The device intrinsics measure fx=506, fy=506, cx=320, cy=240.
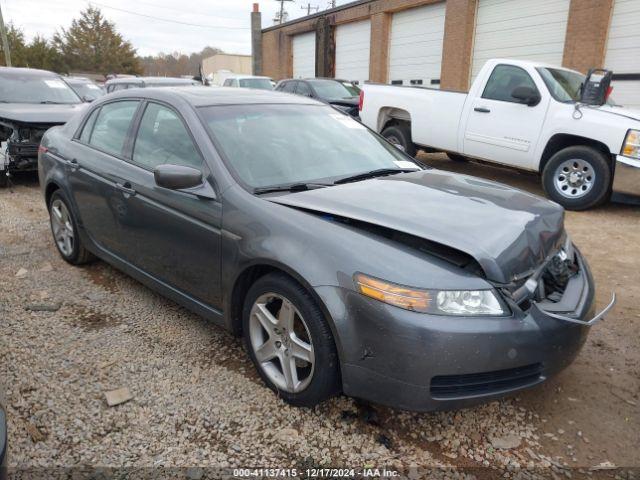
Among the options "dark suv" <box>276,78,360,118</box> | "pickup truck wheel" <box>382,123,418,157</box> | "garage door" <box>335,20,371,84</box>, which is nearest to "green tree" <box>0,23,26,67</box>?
"garage door" <box>335,20,371,84</box>

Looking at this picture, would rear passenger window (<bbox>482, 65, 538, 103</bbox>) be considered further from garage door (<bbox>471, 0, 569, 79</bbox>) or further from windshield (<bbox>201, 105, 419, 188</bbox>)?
garage door (<bbox>471, 0, 569, 79</bbox>)

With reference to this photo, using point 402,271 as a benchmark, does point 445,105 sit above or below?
above

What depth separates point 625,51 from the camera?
460 inches

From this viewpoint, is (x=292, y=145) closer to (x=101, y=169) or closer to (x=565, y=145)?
(x=101, y=169)

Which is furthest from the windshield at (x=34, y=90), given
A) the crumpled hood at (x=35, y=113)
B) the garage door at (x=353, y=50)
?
the garage door at (x=353, y=50)

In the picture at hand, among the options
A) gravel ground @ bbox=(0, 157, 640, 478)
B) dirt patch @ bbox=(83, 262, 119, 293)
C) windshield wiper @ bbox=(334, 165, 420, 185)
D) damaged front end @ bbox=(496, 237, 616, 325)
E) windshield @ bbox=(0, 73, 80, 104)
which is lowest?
gravel ground @ bbox=(0, 157, 640, 478)

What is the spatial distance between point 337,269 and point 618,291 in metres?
3.09

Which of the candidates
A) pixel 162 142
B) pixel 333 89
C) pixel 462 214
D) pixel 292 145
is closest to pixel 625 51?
pixel 333 89

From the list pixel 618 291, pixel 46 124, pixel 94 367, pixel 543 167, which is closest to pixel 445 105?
pixel 543 167

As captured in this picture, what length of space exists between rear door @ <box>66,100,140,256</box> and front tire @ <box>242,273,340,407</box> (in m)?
1.48

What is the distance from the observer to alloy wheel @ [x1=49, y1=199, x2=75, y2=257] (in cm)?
445

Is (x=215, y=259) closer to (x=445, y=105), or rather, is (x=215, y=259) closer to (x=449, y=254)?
(x=449, y=254)

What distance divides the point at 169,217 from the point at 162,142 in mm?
578

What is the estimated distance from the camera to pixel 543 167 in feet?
23.6
